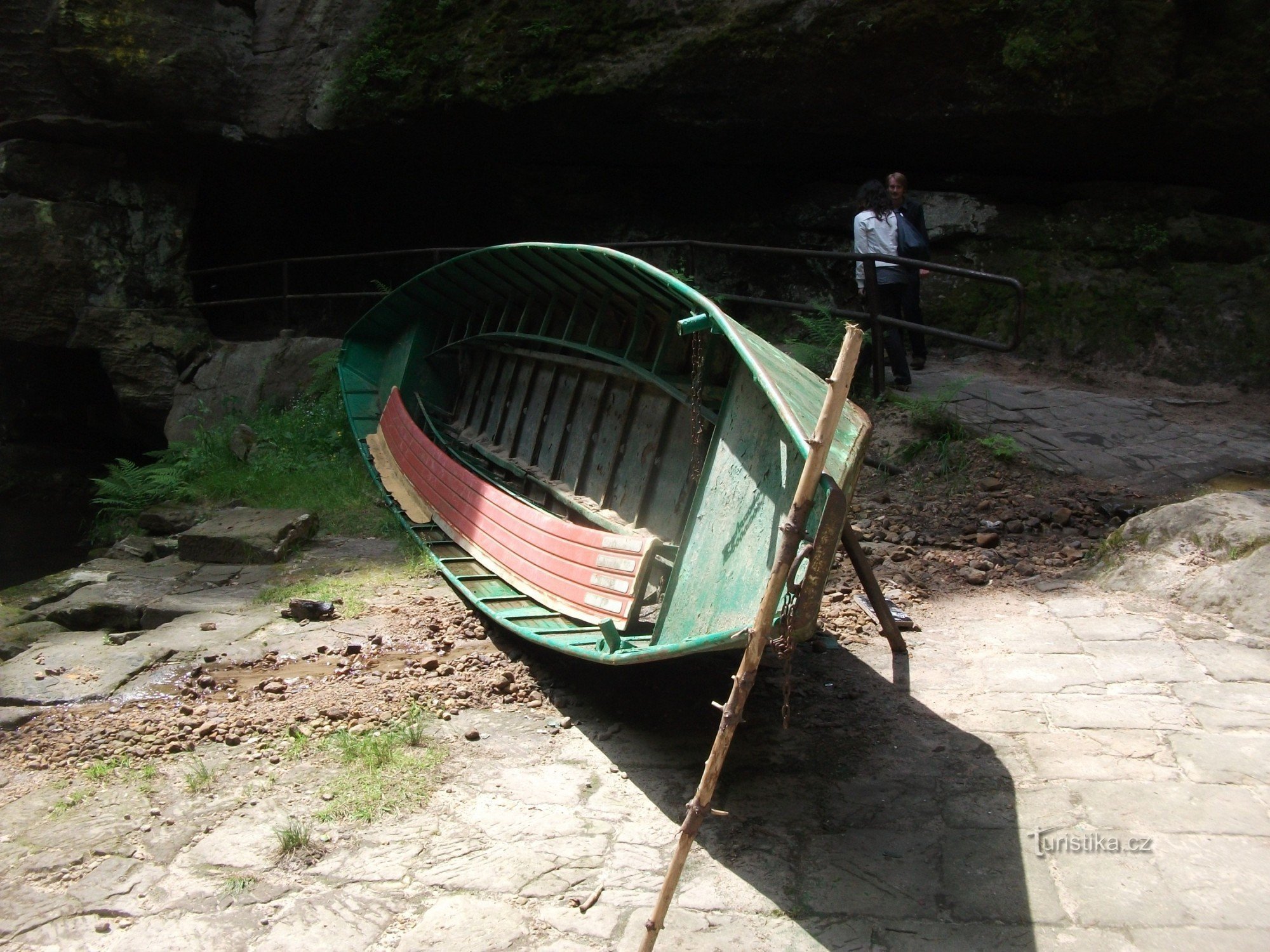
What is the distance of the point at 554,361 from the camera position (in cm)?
657

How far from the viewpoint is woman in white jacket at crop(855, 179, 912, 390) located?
287 inches

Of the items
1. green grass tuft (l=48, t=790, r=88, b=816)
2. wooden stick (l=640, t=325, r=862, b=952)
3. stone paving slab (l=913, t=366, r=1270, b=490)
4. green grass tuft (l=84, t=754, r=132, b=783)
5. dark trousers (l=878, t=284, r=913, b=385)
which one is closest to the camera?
wooden stick (l=640, t=325, r=862, b=952)

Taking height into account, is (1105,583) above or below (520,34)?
below

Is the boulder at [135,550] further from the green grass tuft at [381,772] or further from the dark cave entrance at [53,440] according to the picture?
the green grass tuft at [381,772]

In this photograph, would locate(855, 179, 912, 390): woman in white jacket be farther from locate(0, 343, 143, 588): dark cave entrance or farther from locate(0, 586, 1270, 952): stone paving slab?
locate(0, 343, 143, 588): dark cave entrance

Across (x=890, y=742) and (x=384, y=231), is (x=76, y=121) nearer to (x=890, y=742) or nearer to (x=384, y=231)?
(x=384, y=231)

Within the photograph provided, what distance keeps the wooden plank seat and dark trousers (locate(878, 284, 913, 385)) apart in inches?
120

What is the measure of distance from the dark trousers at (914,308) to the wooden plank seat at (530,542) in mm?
3546

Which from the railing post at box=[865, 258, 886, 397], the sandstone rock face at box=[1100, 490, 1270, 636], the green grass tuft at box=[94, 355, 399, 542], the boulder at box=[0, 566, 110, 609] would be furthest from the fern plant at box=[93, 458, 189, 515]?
the sandstone rock face at box=[1100, 490, 1270, 636]

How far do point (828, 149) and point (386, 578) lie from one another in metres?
5.88

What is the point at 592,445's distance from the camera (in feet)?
19.4

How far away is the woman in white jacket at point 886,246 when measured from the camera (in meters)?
Result: 7.29

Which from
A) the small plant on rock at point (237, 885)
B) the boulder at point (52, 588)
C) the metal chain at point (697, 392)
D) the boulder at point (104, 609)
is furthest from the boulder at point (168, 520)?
the small plant on rock at point (237, 885)

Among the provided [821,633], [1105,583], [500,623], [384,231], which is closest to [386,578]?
[500,623]
